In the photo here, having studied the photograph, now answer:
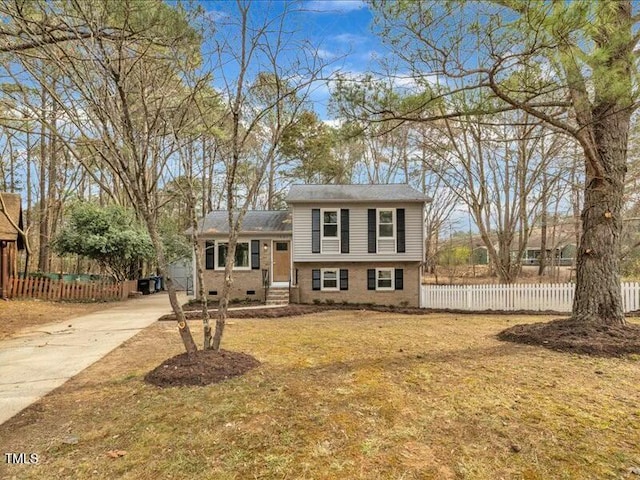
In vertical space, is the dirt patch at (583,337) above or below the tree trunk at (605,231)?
below

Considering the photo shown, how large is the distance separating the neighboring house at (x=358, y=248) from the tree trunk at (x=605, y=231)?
682 centimetres

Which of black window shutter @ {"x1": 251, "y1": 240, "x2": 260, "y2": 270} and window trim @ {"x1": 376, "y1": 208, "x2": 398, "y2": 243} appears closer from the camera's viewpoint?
window trim @ {"x1": 376, "y1": 208, "x2": 398, "y2": 243}

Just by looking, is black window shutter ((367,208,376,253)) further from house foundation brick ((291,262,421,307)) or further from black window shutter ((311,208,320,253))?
black window shutter ((311,208,320,253))

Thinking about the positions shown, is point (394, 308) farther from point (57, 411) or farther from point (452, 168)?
point (57, 411)

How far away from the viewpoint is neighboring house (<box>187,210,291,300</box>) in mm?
13680

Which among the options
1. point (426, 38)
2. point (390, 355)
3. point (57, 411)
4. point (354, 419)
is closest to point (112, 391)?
point (57, 411)

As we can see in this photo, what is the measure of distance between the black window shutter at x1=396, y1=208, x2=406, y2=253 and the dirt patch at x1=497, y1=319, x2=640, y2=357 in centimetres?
666

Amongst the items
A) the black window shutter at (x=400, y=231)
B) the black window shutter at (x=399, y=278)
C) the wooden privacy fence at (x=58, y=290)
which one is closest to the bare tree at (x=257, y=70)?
the black window shutter at (x=400, y=231)

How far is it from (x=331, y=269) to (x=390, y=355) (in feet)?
26.4

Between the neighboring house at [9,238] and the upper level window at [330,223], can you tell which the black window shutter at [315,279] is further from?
the neighboring house at [9,238]

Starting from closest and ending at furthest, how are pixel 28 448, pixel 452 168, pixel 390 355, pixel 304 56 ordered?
pixel 28 448 < pixel 304 56 < pixel 390 355 < pixel 452 168

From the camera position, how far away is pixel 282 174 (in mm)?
23141

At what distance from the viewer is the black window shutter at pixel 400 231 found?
42.5 ft

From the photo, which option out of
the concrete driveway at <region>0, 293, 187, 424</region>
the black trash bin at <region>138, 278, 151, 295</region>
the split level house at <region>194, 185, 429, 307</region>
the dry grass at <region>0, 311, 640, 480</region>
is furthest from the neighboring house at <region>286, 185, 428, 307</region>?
the black trash bin at <region>138, 278, 151, 295</region>
